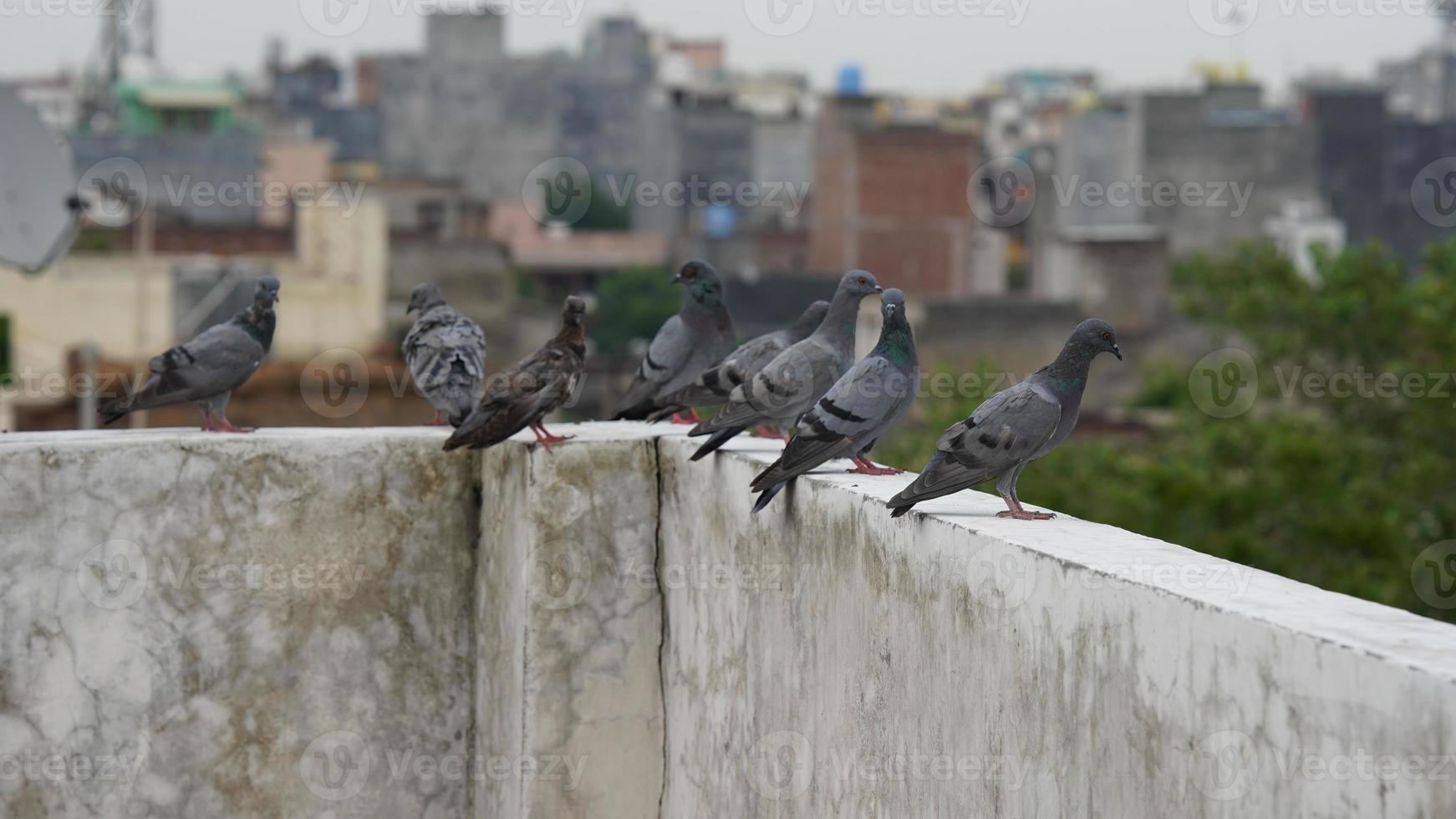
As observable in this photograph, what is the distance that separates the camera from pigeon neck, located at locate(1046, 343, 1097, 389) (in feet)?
14.3

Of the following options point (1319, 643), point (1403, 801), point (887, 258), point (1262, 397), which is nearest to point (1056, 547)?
point (1319, 643)

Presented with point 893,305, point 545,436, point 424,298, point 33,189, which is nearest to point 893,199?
point 33,189

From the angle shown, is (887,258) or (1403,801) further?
(887,258)

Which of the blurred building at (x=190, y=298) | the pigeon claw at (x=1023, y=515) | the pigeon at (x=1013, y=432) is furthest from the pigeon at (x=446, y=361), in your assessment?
the blurred building at (x=190, y=298)

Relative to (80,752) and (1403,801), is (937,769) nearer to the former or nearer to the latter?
(1403,801)

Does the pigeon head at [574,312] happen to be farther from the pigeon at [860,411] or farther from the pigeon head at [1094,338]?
the pigeon head at [1094,338]

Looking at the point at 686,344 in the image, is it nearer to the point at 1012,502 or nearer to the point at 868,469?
the point at 868,469

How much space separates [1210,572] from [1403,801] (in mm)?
858

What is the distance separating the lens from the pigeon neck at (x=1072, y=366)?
14.3ft

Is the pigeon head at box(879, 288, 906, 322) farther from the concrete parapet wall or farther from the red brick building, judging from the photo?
the red brick building

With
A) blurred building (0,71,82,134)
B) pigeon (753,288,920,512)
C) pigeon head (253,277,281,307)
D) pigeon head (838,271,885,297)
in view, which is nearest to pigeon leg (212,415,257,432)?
pigeon head (253,277,281,307)

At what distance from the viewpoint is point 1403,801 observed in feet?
7.57

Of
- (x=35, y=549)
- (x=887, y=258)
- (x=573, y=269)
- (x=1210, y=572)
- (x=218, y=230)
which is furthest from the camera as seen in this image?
(x=573, y=269)

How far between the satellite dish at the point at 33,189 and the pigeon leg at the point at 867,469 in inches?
297
